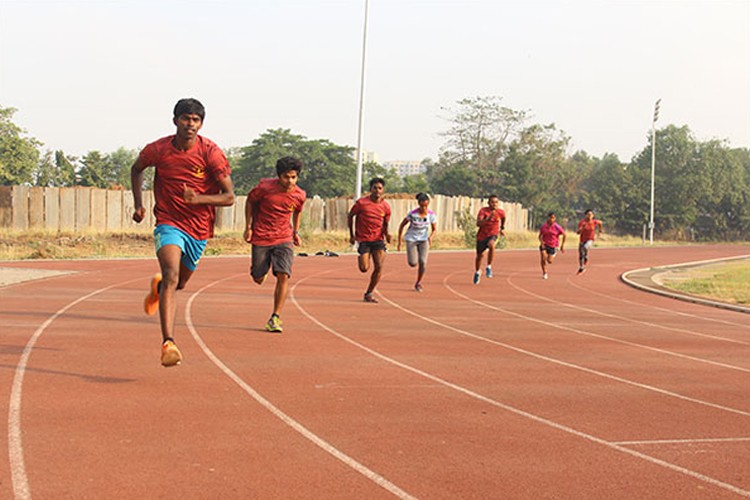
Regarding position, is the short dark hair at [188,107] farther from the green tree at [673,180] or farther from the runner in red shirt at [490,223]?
the green tree at [673,180]

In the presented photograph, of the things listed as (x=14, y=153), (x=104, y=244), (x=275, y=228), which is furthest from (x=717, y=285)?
(x=14, y=153)

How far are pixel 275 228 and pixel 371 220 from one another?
3987 millimetres

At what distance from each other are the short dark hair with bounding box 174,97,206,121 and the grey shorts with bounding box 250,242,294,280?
3125mm

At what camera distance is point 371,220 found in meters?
13.3

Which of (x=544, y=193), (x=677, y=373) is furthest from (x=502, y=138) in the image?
(x=677, y=373)

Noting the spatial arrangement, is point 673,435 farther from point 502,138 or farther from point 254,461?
point 502,138

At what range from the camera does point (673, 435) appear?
534 cm

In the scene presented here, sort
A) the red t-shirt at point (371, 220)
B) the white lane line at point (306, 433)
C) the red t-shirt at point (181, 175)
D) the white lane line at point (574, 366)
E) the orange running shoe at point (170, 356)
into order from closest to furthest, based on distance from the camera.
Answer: the white lane line at point (306, 433) < the orange running shoe at point (170, 356) < the white lane line at point (574, 366) < the red t-shirt at point (181, 175) < the red t-shirt at point (371, 220)

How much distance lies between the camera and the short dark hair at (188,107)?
20.9 ft

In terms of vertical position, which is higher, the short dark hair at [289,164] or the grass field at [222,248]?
the short dark hair at [289,164]

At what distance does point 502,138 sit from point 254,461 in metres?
67.3

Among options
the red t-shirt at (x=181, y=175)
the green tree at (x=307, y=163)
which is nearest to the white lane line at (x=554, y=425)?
the red t-shirt at (x=181, y=175)

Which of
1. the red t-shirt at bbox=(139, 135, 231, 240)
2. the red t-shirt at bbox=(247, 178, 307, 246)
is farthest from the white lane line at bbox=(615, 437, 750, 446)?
the red t-shirt at bbox=(247, 178, 307, 246)

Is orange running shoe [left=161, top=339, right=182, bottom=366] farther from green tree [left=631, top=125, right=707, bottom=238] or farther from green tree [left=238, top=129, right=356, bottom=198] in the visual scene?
green tree [left=631, top=125, right=707, bottom=238]
